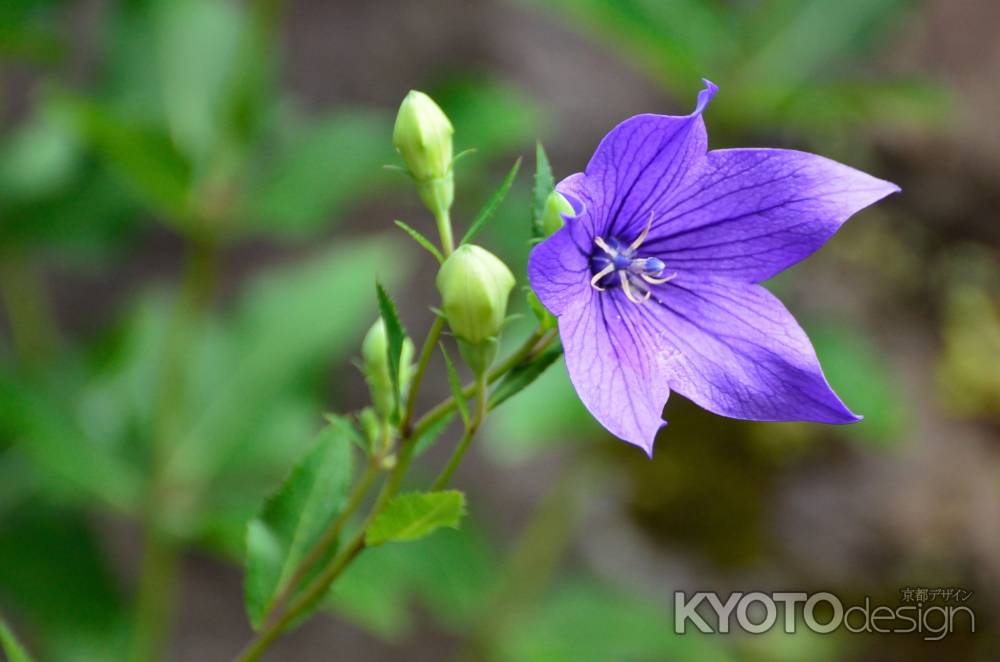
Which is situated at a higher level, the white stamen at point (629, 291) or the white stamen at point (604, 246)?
the white stamen at point (604, 246)

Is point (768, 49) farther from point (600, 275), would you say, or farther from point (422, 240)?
point (422, 240)

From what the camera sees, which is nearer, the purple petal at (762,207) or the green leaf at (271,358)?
the purple petal at (762,207)

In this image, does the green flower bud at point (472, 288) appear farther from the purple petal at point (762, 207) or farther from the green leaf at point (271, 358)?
the green leaf at point (271, 358)

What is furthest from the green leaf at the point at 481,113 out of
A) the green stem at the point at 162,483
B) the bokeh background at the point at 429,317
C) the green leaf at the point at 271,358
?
the green stem at the point at 162,483

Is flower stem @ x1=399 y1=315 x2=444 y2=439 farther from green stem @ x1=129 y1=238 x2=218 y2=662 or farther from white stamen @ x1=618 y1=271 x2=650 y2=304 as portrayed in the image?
green stem @ x1=129 y1=238 x2=218 y2=662

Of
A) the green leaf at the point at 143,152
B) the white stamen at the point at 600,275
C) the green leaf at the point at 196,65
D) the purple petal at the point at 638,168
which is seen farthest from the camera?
the green leaf at the point at 196,65

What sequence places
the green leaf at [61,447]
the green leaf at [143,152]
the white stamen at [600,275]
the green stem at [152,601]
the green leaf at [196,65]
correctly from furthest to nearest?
1. the green leaf at [196,65]
2. the green stem at [152,601]
3. the green leaf at [61,447]
4. the green leaf at [143,152]
5. the white stamen at [600,275]

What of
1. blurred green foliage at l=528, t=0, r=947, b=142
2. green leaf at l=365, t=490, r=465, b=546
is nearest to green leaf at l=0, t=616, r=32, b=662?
green leaf at l=365, t=490, r=465, b=546
